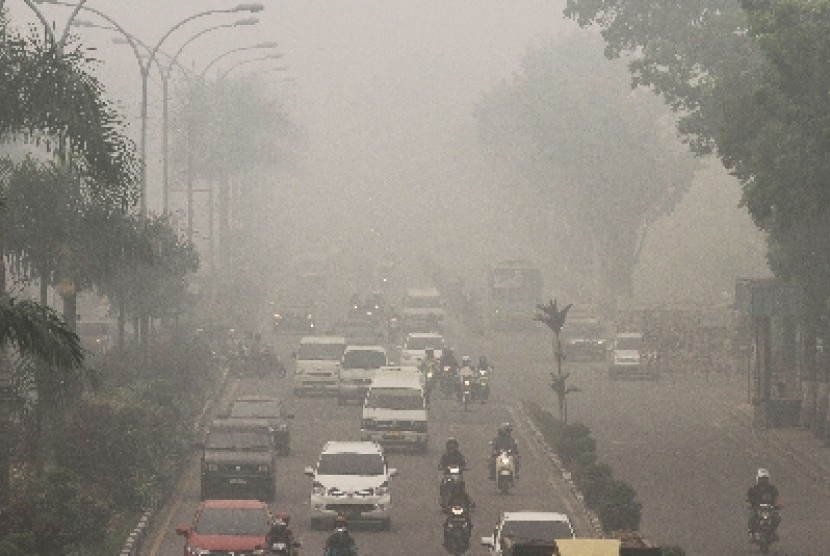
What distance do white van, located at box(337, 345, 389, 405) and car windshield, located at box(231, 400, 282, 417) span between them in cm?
1363

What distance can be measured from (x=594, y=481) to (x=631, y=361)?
39.5 meters

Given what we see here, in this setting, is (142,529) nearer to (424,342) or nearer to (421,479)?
(421,479)

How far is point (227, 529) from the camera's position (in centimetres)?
3606

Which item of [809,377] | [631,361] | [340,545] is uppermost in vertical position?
[631,361]

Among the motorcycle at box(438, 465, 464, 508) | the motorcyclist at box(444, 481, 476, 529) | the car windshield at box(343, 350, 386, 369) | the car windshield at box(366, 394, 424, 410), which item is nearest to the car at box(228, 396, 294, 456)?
the car windshield at box(366, 394, 424, 410)

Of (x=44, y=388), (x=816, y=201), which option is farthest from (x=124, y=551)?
(x=816, y=201)

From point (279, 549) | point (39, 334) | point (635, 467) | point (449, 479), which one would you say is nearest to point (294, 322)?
point (635, 467)

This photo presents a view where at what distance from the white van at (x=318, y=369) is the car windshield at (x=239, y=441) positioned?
25.3 meters

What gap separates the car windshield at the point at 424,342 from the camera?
84125mm

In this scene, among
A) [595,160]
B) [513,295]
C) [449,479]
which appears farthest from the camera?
[595,160]

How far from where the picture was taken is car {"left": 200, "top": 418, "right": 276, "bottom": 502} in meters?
46.5

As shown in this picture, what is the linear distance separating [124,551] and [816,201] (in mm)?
19482

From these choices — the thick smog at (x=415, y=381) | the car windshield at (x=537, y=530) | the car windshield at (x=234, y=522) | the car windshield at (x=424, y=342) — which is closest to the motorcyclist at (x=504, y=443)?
the thick smog at (x=415, y=381)

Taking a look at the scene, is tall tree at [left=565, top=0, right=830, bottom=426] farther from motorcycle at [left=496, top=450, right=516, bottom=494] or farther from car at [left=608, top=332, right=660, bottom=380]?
car at [left=608, top=332, right=660, bottom=380]
